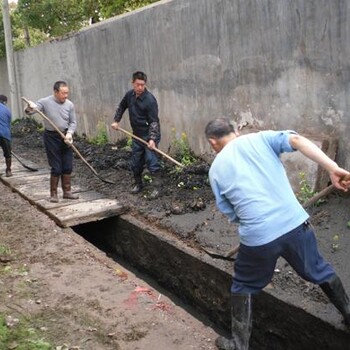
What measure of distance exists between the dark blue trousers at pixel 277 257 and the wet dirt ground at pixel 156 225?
64 cm

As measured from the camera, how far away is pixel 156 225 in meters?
6.10

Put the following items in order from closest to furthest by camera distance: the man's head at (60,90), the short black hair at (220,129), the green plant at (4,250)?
→ the short black hair at (220,129) < the green plant at (4,250) < the man's head at (60,90)

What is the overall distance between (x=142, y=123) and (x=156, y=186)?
1.03 metres

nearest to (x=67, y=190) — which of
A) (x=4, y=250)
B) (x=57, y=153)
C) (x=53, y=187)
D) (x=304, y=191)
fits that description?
(x=53, y=187)

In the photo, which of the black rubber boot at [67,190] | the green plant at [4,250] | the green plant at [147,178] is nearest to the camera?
the green plant at [4,250]

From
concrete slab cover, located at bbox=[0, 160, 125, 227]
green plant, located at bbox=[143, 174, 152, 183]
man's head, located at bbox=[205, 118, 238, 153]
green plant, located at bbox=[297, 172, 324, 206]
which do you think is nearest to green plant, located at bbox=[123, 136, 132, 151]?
concrete slab cover, located at bbox=[0, 160, 125, 227]

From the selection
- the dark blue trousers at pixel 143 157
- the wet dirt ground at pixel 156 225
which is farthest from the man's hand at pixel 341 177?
the dark blue trousers at pixel 143 157

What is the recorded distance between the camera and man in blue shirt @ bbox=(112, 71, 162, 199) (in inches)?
260

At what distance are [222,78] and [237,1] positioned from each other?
112 centimetres

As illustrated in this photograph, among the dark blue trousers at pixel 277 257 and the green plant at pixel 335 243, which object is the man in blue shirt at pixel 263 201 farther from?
the green plant at pixel 335 243

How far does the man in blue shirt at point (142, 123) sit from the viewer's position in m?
6.59

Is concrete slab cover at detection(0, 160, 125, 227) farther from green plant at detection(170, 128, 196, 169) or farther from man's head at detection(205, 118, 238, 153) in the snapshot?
man's head at detection(205, 118, 238, 153)

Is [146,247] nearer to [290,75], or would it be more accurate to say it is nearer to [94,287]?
[94,287]

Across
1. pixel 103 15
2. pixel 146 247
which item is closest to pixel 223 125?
pixel 146 247
